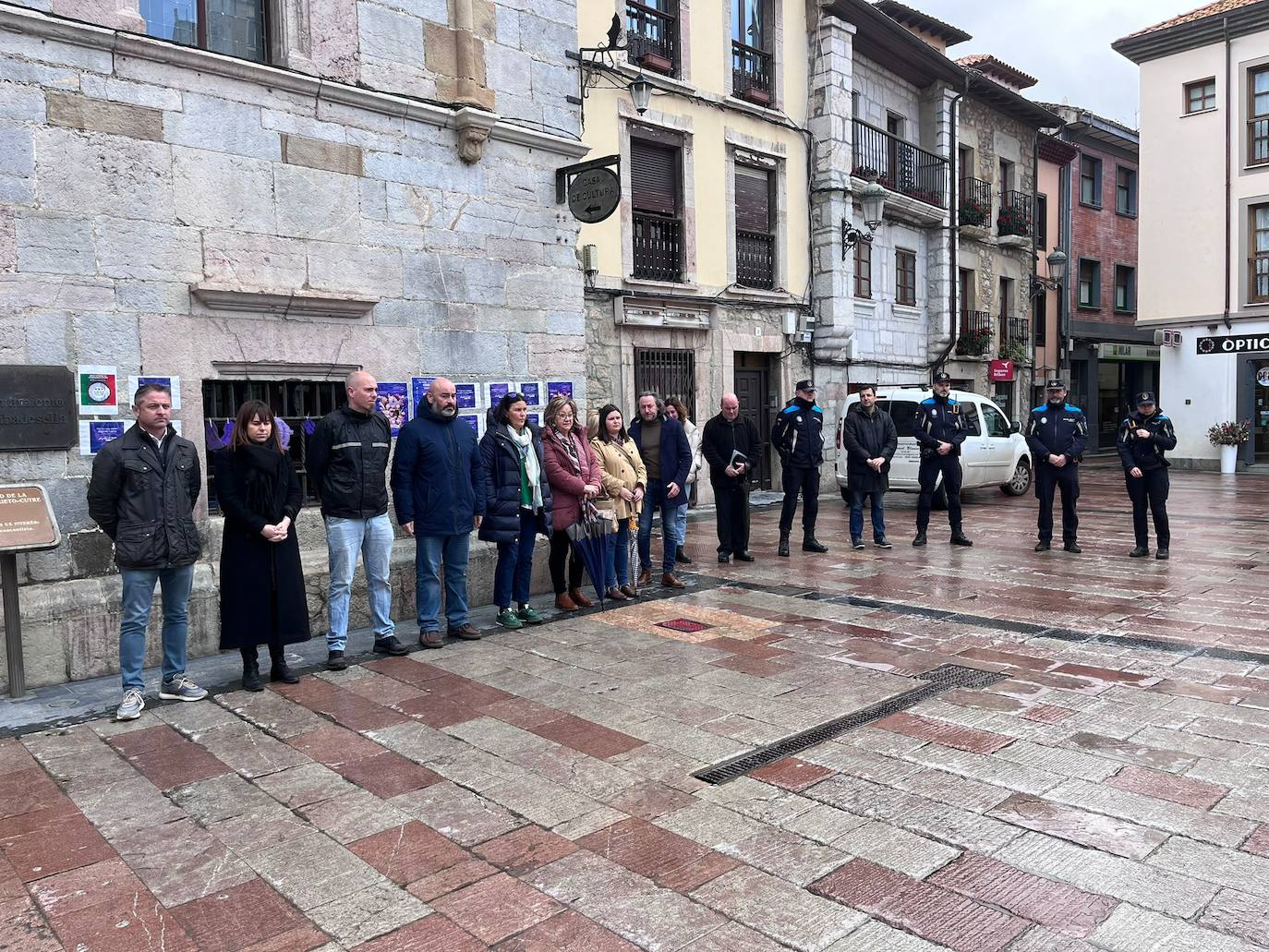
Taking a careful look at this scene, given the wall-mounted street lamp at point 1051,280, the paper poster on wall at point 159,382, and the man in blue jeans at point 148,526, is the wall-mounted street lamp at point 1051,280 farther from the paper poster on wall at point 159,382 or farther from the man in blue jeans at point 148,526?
the man in blue jeans at point 148,526

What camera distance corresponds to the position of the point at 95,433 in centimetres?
609

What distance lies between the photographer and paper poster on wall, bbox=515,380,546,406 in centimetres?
855

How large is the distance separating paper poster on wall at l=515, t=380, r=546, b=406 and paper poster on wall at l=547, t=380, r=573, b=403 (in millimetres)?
92

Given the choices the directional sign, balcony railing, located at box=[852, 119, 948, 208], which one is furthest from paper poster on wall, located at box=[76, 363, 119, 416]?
balcony railing, located at box=[852, 119, 948, 208]

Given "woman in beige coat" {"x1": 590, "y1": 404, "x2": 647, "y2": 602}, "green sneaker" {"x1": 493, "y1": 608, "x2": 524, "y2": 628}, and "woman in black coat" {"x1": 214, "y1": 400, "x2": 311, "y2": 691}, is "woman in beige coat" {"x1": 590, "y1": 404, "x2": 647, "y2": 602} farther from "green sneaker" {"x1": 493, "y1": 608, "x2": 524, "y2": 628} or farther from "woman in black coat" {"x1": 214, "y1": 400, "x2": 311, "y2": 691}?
"woman in black coat" {"x1": 214, "y1": 400, "x2": 311, "y2": 691}

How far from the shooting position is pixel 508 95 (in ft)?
27.4

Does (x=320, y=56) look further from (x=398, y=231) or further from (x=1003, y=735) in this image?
(x=1003, y=735)

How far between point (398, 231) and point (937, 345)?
16.4m

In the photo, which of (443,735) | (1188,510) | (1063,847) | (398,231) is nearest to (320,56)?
(398,231)

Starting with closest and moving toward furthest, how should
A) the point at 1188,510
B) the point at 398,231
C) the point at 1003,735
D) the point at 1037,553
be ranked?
the point at 1003,735 → the point at 398,231 → the point at 1037,553 → the point at 1188,510

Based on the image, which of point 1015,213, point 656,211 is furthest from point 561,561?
point 1015,213

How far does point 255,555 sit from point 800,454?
623 cm

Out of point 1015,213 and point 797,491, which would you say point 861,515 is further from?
point 1015,213

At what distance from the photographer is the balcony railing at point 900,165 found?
19062 mm
